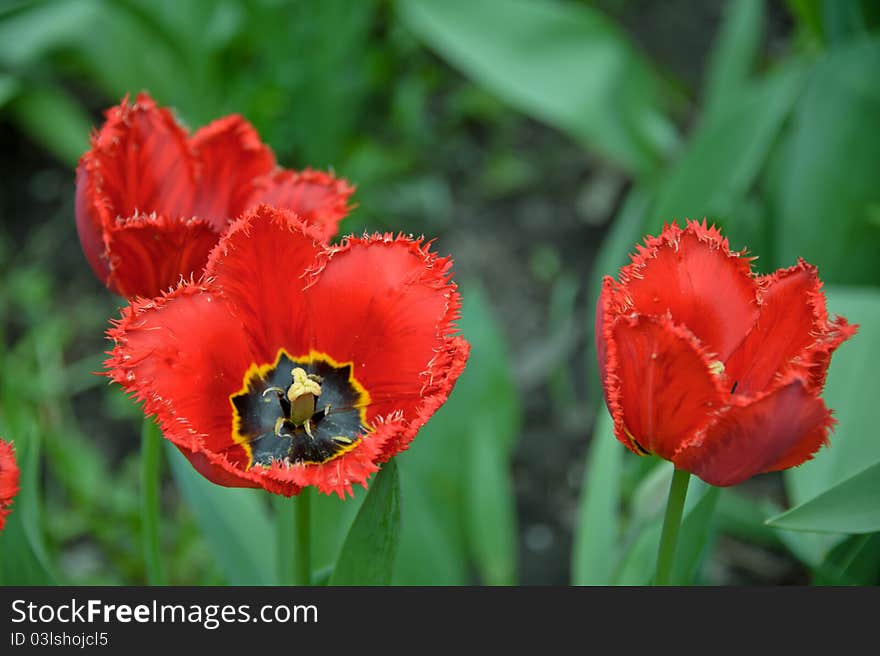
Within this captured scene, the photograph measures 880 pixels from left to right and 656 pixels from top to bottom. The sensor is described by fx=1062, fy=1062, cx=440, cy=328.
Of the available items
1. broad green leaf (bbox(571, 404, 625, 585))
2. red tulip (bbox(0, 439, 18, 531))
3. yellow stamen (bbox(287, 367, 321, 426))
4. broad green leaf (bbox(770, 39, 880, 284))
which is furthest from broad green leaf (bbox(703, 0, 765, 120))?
red tulip (bbox(0, 439, 18, 531))

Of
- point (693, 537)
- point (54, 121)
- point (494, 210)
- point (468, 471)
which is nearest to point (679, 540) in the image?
point (693, 537)

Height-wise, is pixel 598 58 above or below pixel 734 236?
above

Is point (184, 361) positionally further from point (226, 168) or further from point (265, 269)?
point (226, 168)

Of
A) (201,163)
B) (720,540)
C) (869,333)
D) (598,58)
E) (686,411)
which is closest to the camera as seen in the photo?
(686,411)

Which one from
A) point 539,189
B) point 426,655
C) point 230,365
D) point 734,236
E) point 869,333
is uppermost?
A: point 539,189

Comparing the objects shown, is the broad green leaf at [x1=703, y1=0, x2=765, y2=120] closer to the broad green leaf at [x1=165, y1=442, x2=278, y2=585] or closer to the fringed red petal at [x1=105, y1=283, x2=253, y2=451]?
the broad green leaf at [x1=165, y1=442, x2=278, y2=585]

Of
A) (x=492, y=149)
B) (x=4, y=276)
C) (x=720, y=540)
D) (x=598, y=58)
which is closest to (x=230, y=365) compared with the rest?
(x=720, y=540)

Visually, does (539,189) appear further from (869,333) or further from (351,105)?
(869,333)

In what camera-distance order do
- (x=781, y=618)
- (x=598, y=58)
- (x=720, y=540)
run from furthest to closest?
(x=598, y=58)
(x=720, y=540)
(x=781, y=618)
